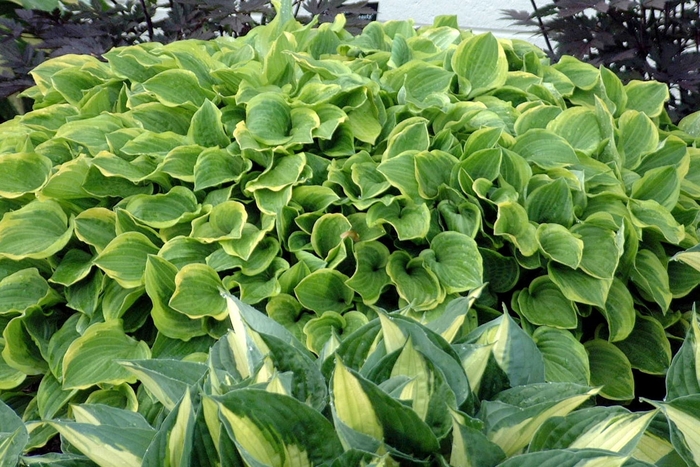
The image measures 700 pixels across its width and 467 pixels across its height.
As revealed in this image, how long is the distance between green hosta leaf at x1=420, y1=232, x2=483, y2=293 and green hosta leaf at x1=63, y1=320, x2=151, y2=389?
0.77 metres

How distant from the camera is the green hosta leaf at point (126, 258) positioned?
1.85 meters

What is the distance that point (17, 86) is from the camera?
3.02m

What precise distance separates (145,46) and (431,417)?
203cm

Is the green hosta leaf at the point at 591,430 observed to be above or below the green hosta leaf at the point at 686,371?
above


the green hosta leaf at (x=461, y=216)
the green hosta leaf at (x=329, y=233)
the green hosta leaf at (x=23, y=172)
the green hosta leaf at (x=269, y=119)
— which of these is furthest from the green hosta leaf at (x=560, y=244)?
the green hosta leaf at (x=23, y=172)

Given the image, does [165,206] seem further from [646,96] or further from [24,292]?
[646,96]

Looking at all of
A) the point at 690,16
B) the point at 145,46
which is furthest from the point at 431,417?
the point at 690,16

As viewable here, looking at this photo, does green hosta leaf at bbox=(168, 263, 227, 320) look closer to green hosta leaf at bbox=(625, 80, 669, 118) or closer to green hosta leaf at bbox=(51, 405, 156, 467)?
green hosta leaf at bbox=(51, 405, 156, 467)

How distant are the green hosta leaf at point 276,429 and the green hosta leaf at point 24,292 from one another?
4.14 feet

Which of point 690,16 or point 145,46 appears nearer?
point 145,46

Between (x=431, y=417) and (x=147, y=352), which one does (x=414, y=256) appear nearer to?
(x=147, y=352)

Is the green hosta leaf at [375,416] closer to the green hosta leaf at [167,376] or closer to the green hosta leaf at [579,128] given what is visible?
the green hosta leaf at [167,376]

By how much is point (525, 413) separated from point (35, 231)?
1.52 meters

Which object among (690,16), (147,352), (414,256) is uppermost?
(690,16)
